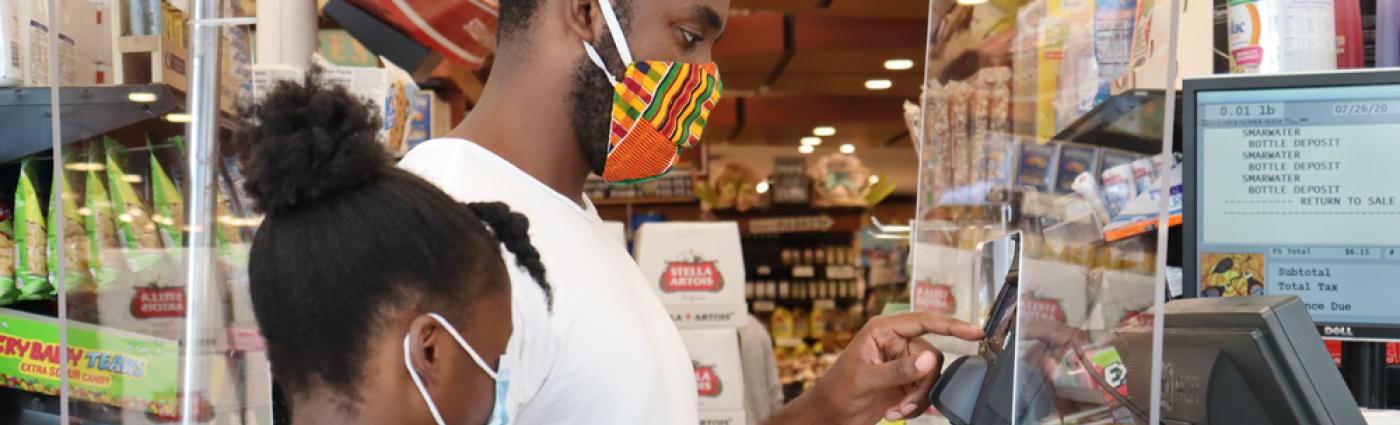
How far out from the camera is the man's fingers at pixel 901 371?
1.59 m

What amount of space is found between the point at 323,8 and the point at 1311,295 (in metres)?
2.58

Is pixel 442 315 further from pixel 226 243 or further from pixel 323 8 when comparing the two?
pixel 323 8

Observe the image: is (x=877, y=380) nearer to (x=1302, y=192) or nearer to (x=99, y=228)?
(x=1302, y=192)

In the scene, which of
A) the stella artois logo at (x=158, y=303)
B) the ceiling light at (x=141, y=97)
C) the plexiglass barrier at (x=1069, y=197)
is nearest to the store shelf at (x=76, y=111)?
the ceiling light at (x=141, y=97)

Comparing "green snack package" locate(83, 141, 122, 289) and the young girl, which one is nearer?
the young girl

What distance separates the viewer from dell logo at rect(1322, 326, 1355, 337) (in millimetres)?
1797

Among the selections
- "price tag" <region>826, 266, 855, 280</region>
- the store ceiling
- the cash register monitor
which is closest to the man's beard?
the cash register monitor

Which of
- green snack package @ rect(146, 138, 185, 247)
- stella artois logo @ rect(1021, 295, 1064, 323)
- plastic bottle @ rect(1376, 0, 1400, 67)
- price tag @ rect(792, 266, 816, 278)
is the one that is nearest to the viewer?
stella artois logo @ rect(1021, 295, 1064, 323)

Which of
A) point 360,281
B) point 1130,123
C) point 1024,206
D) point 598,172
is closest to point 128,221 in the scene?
point 598,172

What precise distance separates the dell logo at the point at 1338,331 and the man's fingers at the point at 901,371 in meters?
0.62

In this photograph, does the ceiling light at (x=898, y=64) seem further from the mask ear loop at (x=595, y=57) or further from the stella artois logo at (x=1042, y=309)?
the stella artois logo at (x=1042, y=309)

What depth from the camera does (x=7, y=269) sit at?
5.71 feet

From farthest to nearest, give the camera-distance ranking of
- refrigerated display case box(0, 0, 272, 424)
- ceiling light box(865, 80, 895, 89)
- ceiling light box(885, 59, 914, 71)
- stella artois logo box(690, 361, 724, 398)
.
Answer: ceiling light box(865, 80, 895, 89) < ceiling light box(885, 59, 914, 71) < stella artois logo box(690, 361, 724, 398) < refrigerated display case box(0, 0, 272, 424)

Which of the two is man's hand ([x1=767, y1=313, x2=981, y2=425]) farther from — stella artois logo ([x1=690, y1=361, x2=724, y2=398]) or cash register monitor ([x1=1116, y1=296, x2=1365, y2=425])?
stella artois logo ([x1=690, y1=361, x2=724, y2=398])
